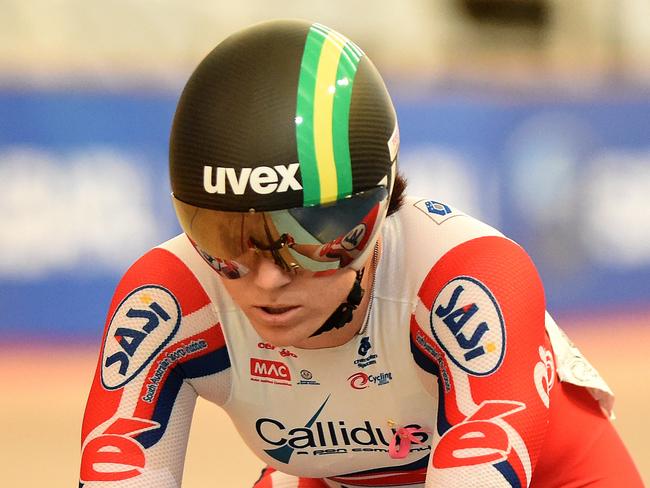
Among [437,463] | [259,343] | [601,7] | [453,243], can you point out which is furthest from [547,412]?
[601,7]

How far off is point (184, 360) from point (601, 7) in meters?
4.83

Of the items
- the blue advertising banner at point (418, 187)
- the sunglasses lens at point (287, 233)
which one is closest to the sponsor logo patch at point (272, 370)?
the sunglasses lens at point (287, 233)

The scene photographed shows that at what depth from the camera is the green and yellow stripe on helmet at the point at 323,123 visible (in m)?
1.97

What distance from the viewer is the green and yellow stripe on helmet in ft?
6.47

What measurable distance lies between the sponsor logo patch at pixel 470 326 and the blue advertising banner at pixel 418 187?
12.1ft

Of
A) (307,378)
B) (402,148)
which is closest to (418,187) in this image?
(402,148)

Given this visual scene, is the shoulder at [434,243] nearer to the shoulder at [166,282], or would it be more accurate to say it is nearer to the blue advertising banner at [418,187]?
the shoulder at [166,282]

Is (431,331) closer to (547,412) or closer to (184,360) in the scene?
(547,412)

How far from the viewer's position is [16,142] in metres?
5.64

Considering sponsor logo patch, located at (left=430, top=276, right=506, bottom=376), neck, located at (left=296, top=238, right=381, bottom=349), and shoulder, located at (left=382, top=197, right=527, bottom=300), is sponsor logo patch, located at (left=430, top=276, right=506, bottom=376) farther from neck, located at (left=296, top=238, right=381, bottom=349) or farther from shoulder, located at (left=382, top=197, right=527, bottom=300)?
neck, located at (left=296, top=238, right=381, bottom=349)

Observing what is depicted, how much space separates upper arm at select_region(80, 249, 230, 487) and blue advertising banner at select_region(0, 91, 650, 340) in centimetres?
334

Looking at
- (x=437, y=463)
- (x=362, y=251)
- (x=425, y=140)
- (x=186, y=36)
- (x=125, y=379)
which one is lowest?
(x=437, y=463)

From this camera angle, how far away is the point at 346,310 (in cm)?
226

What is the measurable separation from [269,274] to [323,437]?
554 millimetres
